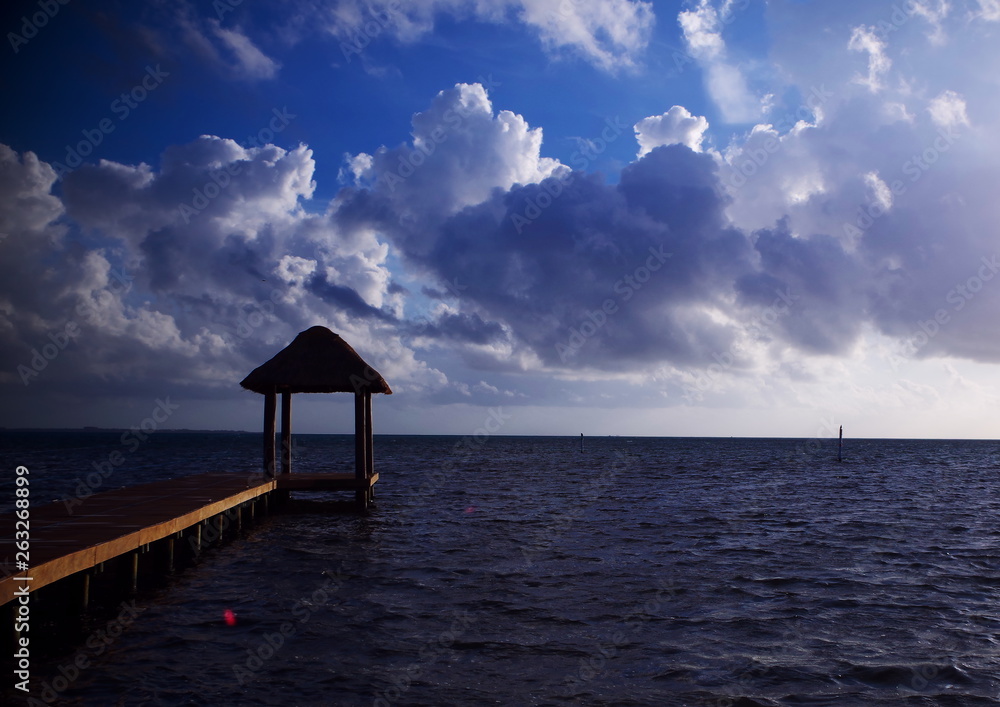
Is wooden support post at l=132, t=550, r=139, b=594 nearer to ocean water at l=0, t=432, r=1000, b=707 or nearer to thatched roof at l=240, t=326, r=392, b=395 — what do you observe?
ocean water at l=0, t=432, r=1000, b=707

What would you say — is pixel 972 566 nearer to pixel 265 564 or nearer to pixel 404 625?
pixel 404 625

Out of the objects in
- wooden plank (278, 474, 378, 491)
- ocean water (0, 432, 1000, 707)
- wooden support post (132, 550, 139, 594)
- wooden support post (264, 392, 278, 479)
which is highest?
wooden support post (264, 392, 278, 479)

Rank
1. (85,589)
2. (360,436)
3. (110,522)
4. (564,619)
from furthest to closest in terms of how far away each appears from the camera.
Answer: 1. (360,436)
2. (110,522)
3. (564,619)
4. (85,589)

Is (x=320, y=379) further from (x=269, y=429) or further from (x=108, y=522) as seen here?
(x=108, y=522)

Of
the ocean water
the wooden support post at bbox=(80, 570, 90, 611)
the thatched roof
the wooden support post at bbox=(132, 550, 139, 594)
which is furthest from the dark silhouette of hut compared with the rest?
the wooden support post at bbox=(80, 570, 90, 611)

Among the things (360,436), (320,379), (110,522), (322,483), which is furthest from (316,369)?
(110,522)

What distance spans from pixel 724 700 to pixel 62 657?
7.49 m

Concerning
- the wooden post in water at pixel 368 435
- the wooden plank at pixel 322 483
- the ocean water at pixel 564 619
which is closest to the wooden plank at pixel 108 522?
the ocean water at pixel 564 619

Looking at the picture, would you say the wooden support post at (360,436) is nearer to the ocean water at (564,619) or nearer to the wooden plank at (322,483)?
the wooden plank at (322,483)

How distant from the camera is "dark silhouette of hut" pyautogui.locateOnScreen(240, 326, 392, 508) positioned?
64.2ft

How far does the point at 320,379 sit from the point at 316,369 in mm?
349

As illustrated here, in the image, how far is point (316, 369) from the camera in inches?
775

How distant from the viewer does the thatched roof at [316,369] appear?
768 inches

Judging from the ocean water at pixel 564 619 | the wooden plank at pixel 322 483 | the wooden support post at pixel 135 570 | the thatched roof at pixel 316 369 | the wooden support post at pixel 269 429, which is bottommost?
the ocean water at pixel 564 619
